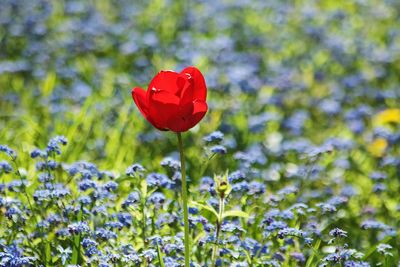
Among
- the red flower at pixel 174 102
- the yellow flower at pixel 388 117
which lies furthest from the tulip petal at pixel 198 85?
the yellow flower at pixel 388 117

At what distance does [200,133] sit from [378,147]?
1.08 m

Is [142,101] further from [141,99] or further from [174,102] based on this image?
[174,102]

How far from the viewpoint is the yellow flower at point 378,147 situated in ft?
15.1

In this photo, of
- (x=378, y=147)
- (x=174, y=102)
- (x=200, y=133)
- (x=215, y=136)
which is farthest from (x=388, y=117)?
(x=174, y=102)

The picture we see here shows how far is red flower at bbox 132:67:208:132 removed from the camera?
8.21ft

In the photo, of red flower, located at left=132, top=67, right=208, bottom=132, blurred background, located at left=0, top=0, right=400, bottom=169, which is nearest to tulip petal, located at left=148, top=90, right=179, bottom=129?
red flower, located at left=132, top=67, right=208, bottom=132

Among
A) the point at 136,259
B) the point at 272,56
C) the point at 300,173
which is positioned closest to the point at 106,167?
the point at 300,173

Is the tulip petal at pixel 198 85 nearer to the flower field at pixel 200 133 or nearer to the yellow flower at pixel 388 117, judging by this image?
the flower field at pixel 200 133

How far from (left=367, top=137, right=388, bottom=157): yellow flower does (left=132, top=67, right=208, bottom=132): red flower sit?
88.7 inches

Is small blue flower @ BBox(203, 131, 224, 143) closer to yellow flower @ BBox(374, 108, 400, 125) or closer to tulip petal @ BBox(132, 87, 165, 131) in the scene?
tulip petal @ BBox(132, 87, 165, 131)

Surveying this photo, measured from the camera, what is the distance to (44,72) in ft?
17.6

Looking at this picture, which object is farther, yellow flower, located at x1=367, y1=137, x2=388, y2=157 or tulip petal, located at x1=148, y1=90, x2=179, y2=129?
yellow flower, located at x1=367, y1=137, x2=388, y2=157

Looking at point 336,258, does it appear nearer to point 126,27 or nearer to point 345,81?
point 345,81

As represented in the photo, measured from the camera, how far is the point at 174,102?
2508 mm
